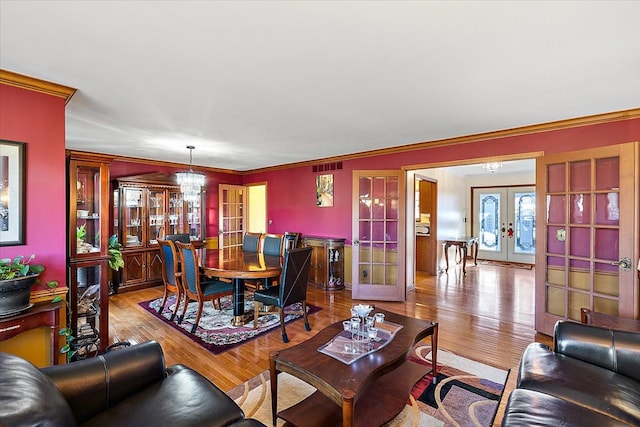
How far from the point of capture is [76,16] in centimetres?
153

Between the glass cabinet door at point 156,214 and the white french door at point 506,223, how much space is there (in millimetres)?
7915

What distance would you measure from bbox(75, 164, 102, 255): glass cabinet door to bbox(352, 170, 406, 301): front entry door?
3.27 meters

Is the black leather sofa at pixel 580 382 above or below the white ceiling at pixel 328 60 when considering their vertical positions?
below

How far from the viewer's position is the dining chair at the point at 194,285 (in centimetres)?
340

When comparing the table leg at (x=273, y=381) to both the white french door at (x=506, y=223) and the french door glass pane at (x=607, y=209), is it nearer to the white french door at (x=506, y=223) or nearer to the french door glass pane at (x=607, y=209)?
the french door glass pane at (x=607, y=209)

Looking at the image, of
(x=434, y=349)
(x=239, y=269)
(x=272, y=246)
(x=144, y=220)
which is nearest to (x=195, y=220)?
(x=144, y=220)

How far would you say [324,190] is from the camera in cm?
579

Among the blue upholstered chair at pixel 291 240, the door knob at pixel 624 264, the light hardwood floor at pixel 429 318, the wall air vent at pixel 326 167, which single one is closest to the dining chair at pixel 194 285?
the light hardwood floor at pixel 429 318

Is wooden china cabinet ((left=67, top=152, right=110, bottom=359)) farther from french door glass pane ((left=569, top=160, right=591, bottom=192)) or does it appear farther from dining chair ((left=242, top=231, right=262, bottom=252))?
french door glass pane ((left=569, top=160, right=591, bottom=192))

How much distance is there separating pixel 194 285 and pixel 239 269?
59cm

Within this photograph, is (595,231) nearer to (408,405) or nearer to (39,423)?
(408,405)

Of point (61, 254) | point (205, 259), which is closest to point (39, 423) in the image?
point (61, 254)

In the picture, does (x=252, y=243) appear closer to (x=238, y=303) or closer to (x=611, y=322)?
(x=238, y=303)

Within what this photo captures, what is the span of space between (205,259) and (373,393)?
9.03 ft
